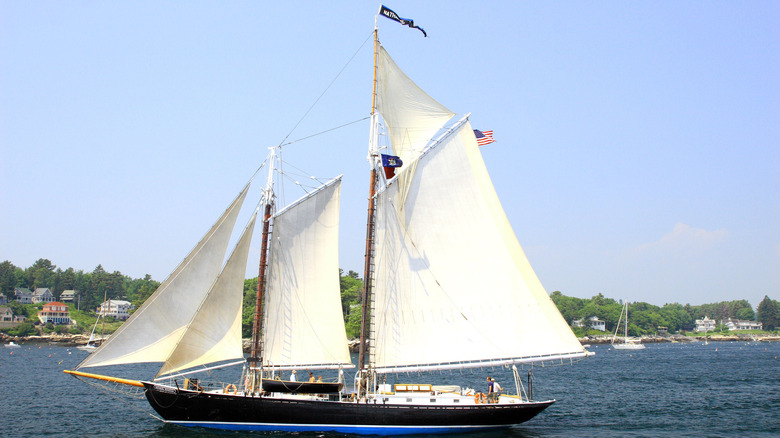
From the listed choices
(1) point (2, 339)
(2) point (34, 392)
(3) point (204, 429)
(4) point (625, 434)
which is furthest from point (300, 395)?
(1) point (2, 339)

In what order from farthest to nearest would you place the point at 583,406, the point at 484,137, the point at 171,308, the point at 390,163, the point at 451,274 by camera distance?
the point at 583,406 → the point at 484,137 → the point at 390,163 → the point at 451,274 → the point at 171,308

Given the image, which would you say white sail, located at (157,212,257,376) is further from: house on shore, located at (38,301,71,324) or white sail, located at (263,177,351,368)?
house on shore, located at (38,301,71,324)

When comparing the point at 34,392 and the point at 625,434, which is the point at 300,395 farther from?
the point at 34,392

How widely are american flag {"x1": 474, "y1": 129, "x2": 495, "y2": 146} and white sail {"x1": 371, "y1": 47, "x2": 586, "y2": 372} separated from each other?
2262mm

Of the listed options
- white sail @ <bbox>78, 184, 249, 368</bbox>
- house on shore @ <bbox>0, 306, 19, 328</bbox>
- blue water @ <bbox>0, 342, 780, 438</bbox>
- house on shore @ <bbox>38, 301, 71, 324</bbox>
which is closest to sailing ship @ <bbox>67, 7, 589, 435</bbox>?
white sail @ <bbox>78, 184, 249, 368</bbox>

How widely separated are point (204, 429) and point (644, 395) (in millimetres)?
39149

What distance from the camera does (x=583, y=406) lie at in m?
48.2

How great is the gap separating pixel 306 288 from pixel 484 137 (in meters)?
15.6

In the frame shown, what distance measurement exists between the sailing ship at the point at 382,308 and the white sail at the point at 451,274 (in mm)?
66

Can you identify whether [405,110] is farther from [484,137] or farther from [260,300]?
[260,300]

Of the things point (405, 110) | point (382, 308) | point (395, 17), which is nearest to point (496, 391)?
point (382, 308)

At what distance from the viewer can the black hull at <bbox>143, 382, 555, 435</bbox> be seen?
35219 mm

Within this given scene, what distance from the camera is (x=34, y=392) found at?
55.3 metres

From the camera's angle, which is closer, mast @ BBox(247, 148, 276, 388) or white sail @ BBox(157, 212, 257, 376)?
white sail @ BBox(157, 212, 257, 376)
